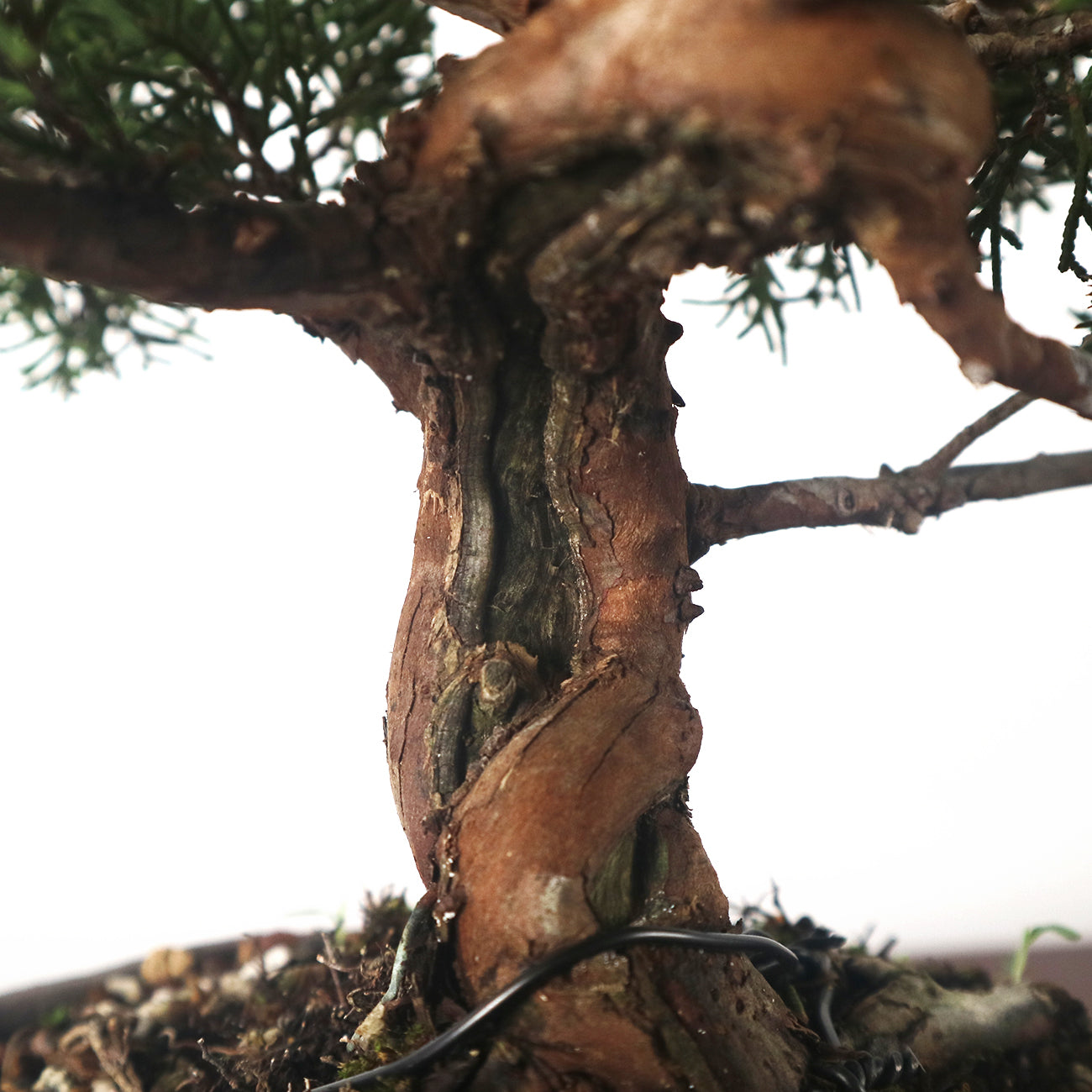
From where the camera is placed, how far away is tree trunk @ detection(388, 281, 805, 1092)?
701 mm

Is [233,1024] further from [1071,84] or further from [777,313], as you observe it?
[1071,84]

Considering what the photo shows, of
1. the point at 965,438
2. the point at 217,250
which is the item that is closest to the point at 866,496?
the point at 965,438

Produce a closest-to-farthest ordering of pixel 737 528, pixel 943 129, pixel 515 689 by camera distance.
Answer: pixel 943 129 → pixel 515 689 → pixel 737 528

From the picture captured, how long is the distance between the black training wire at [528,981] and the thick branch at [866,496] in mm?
397

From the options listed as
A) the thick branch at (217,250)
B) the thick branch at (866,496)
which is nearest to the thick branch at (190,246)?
the thick branch at (217,250)

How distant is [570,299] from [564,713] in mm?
347

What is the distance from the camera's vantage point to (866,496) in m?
1.10

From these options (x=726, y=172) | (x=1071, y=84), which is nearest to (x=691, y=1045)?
(x=726, y=172)

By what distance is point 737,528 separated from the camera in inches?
39.2

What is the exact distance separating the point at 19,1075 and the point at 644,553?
1176 millimetres

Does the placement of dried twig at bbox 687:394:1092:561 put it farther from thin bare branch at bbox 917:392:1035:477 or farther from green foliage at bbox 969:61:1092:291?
green foliage at bbox 969:61:1092:291

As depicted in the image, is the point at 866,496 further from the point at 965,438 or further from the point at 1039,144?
the point at 1039,144

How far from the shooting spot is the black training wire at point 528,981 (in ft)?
2.22

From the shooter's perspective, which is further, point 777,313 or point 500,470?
point 777,313
